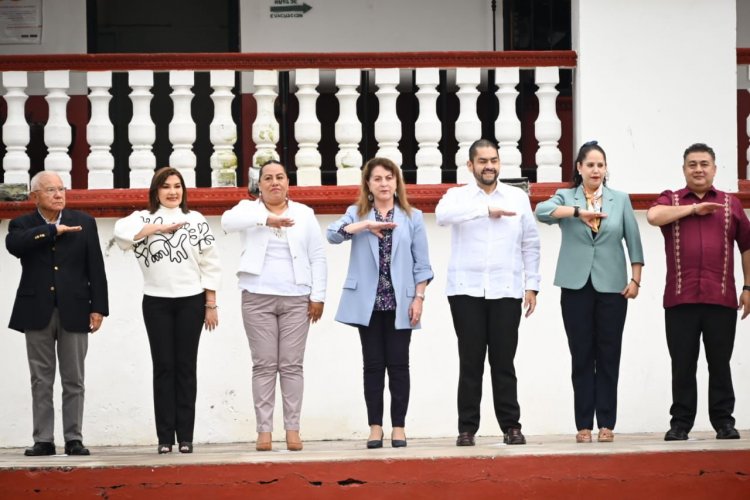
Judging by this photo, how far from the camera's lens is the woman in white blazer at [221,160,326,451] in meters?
8.97

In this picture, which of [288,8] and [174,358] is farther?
[288,8]

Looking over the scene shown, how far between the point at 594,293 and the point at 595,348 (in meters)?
0.31

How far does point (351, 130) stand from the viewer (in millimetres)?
10648

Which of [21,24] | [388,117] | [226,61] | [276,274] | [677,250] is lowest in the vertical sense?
[276,274]

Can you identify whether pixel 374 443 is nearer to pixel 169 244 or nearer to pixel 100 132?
pixel 169 244

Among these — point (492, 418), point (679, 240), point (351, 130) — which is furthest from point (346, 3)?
point (679, 240)

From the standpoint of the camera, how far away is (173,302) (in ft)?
29.4

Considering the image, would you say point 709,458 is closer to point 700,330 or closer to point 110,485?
point 700,330

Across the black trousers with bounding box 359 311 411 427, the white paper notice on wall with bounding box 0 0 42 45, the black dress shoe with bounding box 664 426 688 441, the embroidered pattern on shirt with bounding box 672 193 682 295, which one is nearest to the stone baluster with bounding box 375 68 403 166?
the black trousers with bounding box 359 311 411 427

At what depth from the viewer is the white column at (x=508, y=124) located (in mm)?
10766

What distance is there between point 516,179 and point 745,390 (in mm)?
2115

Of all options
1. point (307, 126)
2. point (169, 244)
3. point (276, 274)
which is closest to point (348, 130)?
point (307, 126)

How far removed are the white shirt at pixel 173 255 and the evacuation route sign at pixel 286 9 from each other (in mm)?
4046

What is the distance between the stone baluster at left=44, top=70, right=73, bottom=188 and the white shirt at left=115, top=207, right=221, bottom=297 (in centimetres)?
180
